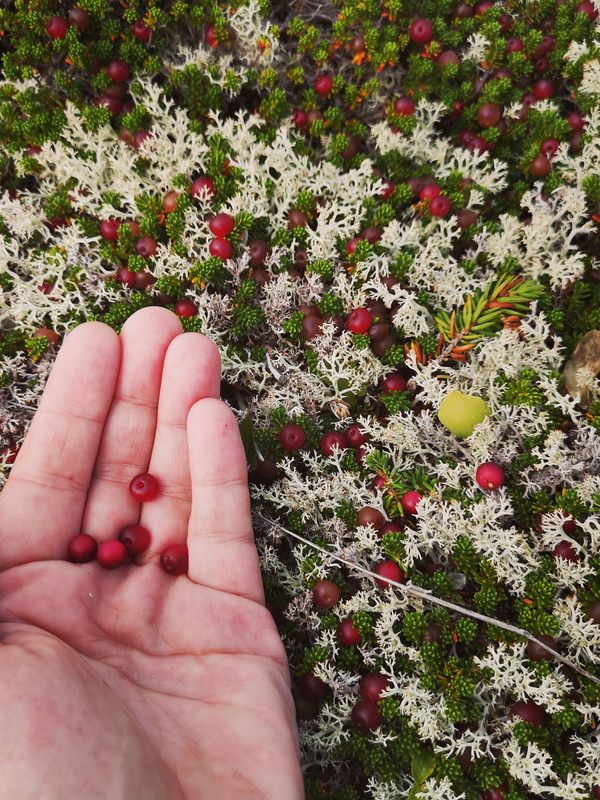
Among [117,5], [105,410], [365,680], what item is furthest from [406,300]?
[117,5]

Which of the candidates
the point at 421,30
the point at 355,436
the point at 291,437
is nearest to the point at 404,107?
the point at 421,30

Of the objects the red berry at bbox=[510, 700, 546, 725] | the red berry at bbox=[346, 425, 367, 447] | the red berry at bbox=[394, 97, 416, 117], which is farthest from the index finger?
the red berry at bbox=[394, 97, 416, 117]

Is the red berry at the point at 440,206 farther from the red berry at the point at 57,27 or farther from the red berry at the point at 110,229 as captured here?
the red berry at the point at 57,27

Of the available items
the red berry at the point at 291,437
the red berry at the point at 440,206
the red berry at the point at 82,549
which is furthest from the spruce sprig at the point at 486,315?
the red berry at the point at 82,549

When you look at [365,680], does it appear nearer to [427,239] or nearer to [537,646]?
[537,646]

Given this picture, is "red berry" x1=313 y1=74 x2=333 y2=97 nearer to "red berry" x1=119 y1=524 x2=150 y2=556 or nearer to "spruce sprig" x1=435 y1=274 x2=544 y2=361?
"spruce sprig" x1=435 y1=274 x2=544 y2=361

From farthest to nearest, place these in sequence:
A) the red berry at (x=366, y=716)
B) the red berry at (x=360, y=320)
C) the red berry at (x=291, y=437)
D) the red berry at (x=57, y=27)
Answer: the red berry at (x=57, y=27)
the red berry at (x=360, y=320)
the red berry at (x=291, y=437)
the red berry at (x=366, y=716)
